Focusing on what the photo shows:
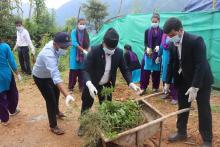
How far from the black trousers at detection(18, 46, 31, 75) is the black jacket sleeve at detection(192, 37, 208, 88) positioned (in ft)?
23.2

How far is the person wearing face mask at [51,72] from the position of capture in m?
4.49

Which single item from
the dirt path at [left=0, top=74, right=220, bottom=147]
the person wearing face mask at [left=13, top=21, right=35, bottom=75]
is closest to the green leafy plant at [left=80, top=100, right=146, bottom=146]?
the dirt path at [left=0, top=74, right=220, bottom=147]

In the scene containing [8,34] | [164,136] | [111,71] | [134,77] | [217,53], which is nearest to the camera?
[111,71]

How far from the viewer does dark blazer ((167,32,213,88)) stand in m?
4.17

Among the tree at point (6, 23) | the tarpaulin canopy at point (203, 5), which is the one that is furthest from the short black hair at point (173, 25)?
the tree at point (6, 23)

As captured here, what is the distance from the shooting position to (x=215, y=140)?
16.8ft

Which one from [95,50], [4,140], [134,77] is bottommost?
[4,140]

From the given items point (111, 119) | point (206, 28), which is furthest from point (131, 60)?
point (111, 119)

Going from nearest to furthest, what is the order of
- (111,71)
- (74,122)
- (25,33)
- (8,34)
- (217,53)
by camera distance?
1. (111,71)
2. (74,122)
3. (217,53)
4. (25,33)
5. (8,34)

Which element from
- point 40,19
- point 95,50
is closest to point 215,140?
point 95,50

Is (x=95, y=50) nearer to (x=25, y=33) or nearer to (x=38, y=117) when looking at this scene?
(x=38, y=117)

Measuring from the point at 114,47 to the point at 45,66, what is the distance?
4.13 feet

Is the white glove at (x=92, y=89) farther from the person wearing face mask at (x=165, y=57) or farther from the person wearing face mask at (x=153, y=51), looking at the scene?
the person wearing face mask at (x=153, y=51)

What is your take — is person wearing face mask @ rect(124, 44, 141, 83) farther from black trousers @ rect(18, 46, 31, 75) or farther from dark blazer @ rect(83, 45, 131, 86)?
black trousers @ rect(18, 46, 31, 75)
